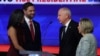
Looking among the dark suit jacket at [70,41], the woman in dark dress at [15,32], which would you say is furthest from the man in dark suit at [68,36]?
the woman in dark dress at [15,32]

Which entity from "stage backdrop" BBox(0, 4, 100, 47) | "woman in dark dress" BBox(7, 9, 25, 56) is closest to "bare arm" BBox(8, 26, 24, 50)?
"woman in dark dress" BBox(7, 9, 25, 56)

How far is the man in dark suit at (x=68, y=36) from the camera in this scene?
4.99 m

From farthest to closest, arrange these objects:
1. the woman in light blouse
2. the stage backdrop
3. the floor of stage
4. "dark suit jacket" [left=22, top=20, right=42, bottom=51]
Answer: the stage backdrop
the floor of stage
"dark suit jacket" [left=22, top=20, right=42, bottom=51]
the woman in light blouse

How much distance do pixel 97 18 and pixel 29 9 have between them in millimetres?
2118

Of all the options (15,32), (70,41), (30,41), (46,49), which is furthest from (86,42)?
(46,49)

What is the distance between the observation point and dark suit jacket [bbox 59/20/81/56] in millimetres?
4988

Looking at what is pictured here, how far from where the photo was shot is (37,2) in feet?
22.9

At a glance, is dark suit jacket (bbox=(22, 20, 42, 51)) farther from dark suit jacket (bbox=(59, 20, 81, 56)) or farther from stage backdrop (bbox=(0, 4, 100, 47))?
stage backdrop (bbox=(0, 4, 100, 47))

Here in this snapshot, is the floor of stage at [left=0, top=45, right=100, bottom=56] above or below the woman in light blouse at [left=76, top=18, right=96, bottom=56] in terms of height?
below

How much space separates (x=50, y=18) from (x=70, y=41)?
2.19 metres

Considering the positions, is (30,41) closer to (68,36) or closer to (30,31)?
(30,31)

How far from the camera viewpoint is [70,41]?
4992 millimetres

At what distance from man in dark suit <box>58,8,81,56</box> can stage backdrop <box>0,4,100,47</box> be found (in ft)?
6.50

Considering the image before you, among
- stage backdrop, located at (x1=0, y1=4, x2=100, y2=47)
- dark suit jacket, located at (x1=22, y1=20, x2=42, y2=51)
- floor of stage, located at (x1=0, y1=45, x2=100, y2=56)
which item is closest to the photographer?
dark suit jacket, located at (x1=22, y1=20, x2=42, y2=51)
